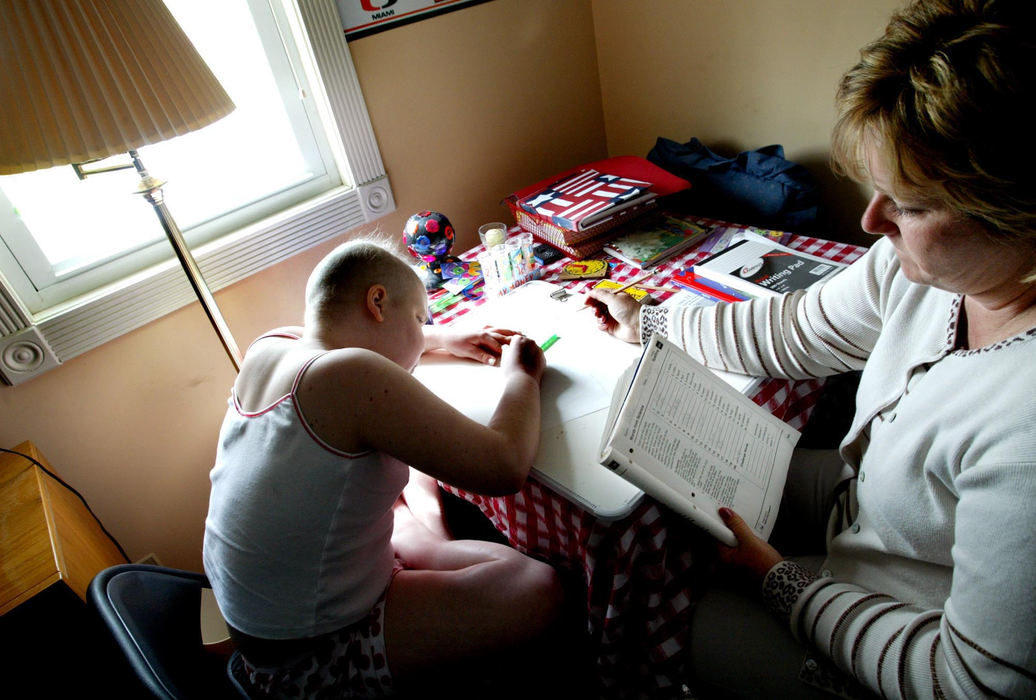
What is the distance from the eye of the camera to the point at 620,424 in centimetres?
78

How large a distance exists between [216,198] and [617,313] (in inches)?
44.2

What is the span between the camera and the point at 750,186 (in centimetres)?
167

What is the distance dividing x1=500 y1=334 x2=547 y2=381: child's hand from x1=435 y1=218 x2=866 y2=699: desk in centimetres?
22

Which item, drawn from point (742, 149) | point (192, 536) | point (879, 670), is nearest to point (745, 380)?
point (879, 670)

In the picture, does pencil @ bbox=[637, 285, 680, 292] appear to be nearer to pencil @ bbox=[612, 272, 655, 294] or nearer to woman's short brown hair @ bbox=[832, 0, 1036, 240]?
pencil @ bbox=[612, 272, 655, 294]

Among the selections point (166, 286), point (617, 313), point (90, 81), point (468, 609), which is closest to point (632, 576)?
point (468, 609)

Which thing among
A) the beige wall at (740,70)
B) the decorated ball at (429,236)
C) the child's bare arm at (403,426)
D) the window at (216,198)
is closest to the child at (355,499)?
the child's bare arm at (403,426)

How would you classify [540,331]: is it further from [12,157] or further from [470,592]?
[12,157]

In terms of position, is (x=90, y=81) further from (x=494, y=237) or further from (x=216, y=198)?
(x=494, y=237)

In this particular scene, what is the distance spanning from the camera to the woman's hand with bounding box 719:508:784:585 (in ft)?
2.80

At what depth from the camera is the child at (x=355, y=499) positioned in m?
0.87


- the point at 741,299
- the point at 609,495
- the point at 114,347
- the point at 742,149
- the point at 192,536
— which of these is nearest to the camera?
the point at 609,495

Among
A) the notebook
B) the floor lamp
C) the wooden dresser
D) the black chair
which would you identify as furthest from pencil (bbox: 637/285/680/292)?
the wooden dresser

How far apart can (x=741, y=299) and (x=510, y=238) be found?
2.37 ft
